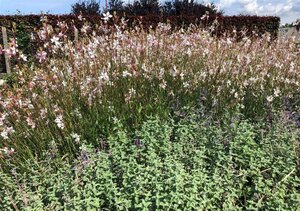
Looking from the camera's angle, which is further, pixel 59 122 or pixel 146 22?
pixel 146 22

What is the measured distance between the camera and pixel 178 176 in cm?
316

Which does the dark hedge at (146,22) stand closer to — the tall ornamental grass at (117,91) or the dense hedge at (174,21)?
the dense hedge at (174,21)

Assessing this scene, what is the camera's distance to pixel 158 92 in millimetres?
5016

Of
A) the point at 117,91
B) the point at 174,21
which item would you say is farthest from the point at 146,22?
the point at 117,91

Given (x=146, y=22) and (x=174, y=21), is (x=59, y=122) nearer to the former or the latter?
(x=146, y=22)

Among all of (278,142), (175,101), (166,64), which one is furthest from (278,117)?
(166,64)

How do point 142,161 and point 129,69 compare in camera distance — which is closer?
point 142,161

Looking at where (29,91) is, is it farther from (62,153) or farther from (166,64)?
(166,64)

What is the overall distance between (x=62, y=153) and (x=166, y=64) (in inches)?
76.2

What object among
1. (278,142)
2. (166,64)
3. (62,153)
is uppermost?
(166,64)

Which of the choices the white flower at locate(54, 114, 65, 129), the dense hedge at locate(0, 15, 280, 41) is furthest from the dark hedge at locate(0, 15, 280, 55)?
the white flower at locate(54, 114, 65, 129)

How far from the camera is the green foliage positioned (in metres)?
3.22

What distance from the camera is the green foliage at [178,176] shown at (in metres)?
3.22

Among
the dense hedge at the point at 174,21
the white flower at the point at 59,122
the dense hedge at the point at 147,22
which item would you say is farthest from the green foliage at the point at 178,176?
the dense hedge at the point at 147,22
